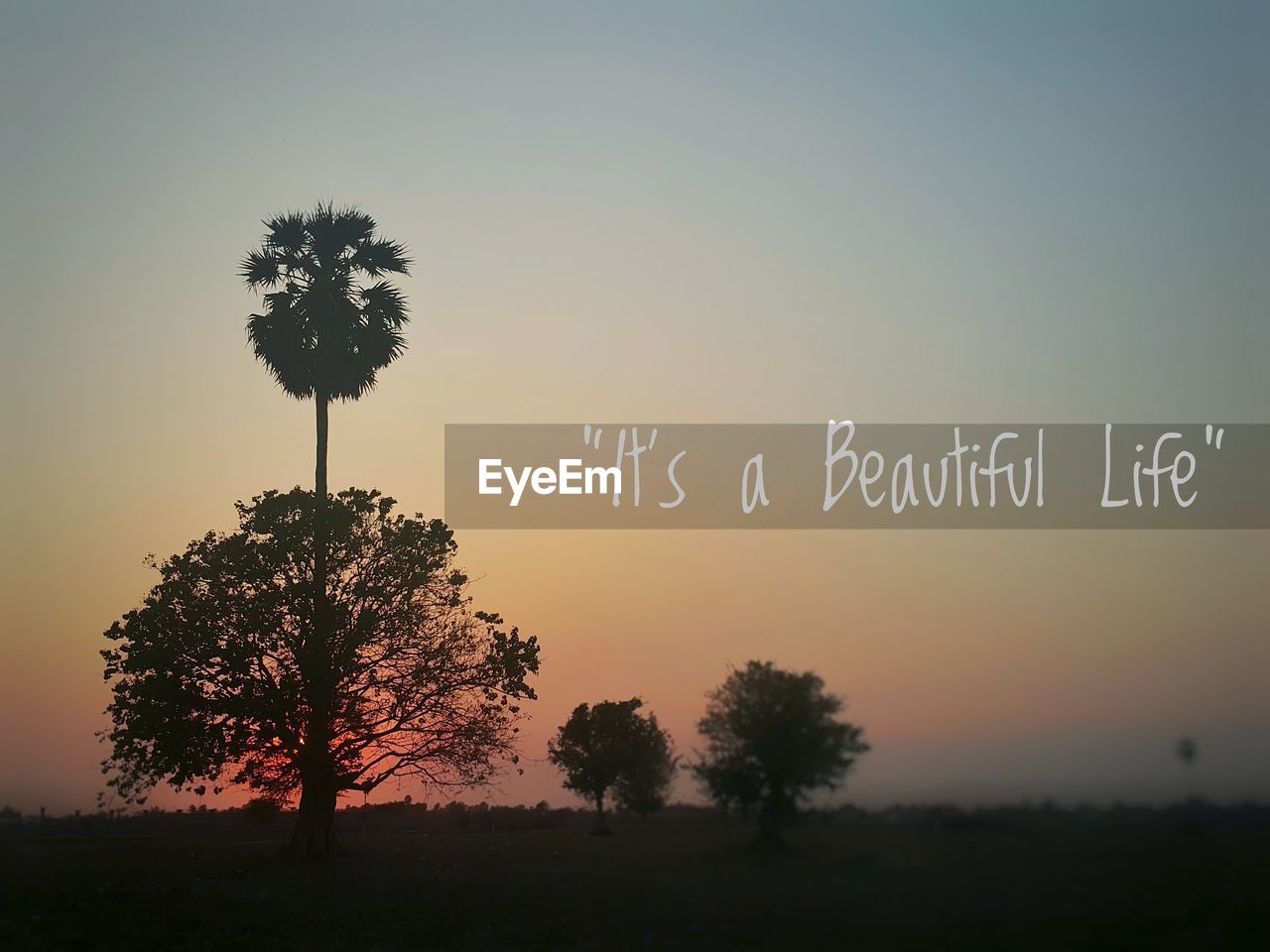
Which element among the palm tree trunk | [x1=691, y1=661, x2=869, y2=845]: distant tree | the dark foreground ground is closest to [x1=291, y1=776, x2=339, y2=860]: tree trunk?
the palm tree trunk

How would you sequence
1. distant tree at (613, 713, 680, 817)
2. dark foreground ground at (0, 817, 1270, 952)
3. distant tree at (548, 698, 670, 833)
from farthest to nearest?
distant tree at (548, 698, 670, 833)
distant tree at (613, 713, 680, 817)
dark foreground ground at (0, 817, 1270, 952)

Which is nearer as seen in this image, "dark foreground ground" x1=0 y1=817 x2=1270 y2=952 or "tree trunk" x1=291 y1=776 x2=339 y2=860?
"dark foreground ground" x1=0 y1=817 x2=1270 y2=952

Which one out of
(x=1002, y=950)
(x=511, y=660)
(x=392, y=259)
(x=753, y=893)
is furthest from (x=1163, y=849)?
(x=392, y=259)

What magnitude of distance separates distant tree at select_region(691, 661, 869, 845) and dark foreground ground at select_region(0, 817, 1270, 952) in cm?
86

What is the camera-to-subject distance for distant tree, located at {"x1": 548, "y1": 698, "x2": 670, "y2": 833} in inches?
2837

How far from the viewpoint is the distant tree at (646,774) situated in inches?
2053

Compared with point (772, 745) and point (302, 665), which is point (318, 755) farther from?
point (772, 745)

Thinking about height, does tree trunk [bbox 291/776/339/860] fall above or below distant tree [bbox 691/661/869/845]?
below

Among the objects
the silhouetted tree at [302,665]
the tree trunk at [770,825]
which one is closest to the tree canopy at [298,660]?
the silhouetted tree at [302,665]

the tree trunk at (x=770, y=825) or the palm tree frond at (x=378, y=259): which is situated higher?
the palm tree frond at (x=378, y=259)

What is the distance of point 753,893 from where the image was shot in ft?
75.6

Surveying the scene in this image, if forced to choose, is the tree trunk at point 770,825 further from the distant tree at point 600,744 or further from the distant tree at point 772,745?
the distant tree at point 600,744

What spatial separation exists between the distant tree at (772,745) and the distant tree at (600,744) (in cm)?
4468

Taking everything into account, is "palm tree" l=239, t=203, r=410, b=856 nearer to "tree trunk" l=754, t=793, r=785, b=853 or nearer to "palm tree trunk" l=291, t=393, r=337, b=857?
"palm tree trunk" l=291, t=393, r=337, b=857
